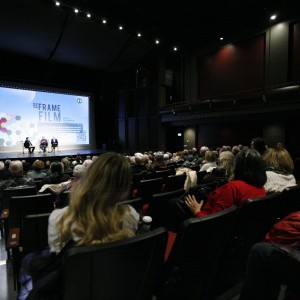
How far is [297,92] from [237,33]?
471cm

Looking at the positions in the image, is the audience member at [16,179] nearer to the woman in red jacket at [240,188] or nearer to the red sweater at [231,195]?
the woman in red jacket at [240,188]

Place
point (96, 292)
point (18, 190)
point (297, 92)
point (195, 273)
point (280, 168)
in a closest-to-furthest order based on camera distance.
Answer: point (96, 292), point (195, 273), point (280, 168), point (18, 190), point (297, 92)

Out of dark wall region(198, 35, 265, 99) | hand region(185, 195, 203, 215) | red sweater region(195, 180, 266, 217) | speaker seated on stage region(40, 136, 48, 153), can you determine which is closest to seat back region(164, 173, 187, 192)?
hand region(185, 195, 203, 215)

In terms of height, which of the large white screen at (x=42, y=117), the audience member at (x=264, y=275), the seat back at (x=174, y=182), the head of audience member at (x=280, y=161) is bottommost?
the audience member at (x=264, y=275)

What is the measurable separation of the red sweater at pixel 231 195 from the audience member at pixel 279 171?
676 millimetres

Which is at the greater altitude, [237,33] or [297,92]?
[237,33]

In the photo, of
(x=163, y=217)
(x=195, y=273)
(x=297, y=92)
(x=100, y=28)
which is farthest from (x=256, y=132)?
(x=195, y=273)

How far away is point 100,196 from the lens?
43.8 inches

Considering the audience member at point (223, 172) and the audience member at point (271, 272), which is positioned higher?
the audience member at point (223, 172)

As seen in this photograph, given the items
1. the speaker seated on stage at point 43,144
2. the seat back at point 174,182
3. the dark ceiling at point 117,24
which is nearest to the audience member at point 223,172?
the seat back at point 174,182

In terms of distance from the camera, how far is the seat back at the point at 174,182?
3.33 m

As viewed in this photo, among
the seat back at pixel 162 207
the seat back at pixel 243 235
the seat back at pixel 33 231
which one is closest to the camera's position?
the seat back at pixel 243 235

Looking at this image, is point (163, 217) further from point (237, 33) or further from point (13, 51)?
point (13, 51)

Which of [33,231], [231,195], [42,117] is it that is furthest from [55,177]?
[42,117]
